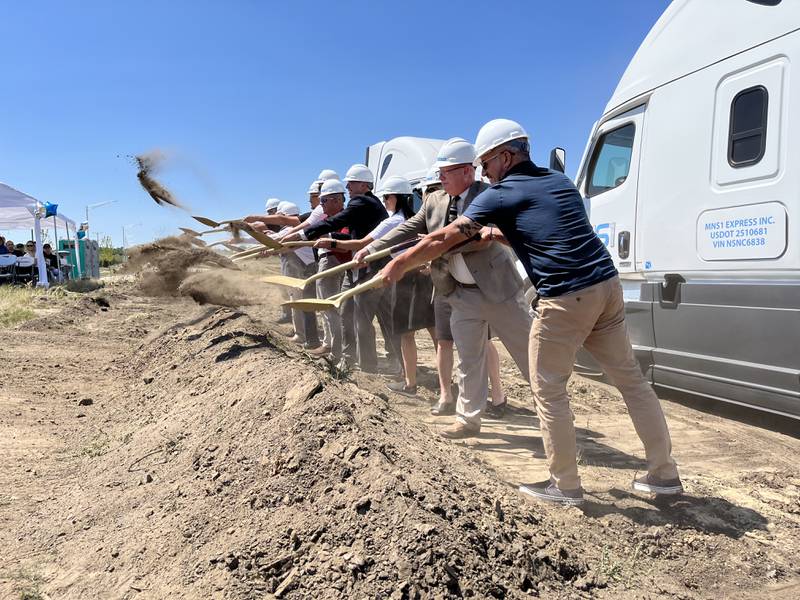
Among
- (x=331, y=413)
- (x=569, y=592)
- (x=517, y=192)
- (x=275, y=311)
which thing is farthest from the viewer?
(x=275, y=311)

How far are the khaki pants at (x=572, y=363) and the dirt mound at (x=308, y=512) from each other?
0.43m

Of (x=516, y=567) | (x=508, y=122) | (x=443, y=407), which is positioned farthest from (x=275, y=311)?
(x=516, y=567)

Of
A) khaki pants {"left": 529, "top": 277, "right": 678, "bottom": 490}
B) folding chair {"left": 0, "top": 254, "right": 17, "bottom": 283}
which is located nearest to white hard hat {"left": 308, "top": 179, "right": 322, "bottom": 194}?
khaki pants {"left": 529, "top": 277, "right": 678, "bottom": 490}

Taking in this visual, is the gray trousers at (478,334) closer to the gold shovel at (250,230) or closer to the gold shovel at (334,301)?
the gold shovel at (334,301)

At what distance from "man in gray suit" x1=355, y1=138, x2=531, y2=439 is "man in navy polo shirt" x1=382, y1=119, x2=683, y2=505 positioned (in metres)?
0.83

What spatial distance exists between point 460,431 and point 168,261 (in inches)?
Answer: 189

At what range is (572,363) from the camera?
341cm

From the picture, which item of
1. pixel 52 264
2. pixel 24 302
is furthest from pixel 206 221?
pixel 52 264

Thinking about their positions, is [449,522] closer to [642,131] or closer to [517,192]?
[517,192]

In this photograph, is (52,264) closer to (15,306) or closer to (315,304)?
(15,306)

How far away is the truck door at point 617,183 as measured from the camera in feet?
20.3

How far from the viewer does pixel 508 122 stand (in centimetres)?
351

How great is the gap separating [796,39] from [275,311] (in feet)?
33.4

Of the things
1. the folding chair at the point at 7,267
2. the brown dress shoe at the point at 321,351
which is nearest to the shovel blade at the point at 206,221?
the brown dress shoe at the point at 321,351
